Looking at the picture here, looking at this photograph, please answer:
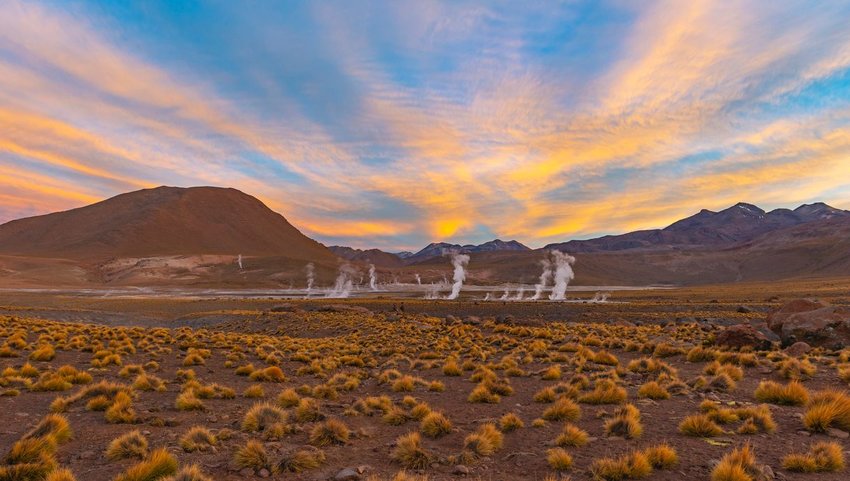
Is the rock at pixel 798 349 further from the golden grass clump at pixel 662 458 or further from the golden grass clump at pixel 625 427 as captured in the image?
the golden grass clump at pixel 662 458

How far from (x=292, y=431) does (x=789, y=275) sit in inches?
7689

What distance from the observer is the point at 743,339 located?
18.1 m

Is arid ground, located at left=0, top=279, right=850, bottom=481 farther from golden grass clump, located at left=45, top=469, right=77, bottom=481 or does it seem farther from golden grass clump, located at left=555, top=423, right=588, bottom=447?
golden grass clump, located at left=45, top=469, right=77, bottom=481

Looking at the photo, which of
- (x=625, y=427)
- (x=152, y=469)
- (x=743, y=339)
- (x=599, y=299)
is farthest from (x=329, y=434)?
(x=599, y=299)

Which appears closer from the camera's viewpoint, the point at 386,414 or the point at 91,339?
the point at 386,414

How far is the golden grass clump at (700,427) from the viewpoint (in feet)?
25.1

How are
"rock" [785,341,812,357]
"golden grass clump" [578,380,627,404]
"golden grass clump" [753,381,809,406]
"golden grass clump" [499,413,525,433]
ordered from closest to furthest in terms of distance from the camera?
"golden grass clump" [499,413,525,433] < "golden grass clump" [753,381,809,406] < "golden grass clump" [578,380,627,404] < "rock" [785,341,812,357]

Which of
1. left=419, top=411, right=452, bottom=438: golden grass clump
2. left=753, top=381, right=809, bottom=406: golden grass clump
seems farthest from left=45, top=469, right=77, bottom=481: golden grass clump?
left=753, top=381, right=809, bottom=406: golden grass clump

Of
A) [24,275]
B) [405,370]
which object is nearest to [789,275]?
[405,370]

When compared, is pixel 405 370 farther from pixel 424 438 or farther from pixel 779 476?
pixel 779 476

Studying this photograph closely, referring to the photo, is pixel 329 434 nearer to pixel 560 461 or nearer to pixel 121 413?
pixel 560 461

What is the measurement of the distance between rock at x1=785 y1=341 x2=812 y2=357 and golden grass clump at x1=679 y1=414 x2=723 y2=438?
12.1m

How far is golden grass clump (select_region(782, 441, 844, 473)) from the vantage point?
19.7ft

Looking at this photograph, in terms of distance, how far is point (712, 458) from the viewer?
6594 mm
